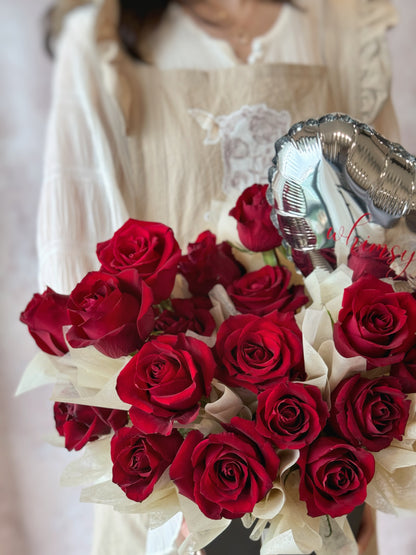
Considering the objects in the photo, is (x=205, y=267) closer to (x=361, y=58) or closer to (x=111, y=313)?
(x=111, y=313)

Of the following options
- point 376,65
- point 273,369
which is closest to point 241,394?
point 273,369

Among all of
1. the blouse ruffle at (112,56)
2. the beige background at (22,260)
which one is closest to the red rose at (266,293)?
the blouse ruffle at (112,56)

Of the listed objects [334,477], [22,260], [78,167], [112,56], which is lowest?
[22,260]

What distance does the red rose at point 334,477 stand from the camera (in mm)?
383

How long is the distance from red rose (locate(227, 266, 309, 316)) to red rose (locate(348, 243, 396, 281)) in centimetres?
5

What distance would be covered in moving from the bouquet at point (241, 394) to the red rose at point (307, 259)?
1cm

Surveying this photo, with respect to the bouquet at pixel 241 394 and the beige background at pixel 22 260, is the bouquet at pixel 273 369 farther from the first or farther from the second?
the beige background at pixel 22 260

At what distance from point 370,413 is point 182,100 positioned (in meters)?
0.58

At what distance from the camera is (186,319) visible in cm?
47

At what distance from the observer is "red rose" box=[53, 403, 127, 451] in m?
0.44

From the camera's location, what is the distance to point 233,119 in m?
0.83

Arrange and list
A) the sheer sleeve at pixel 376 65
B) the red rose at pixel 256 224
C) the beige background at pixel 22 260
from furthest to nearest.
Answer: the beige background at pixel 22 260 < the sheer sleeve at pixel 376 65 < the red rose at pixel 256 224

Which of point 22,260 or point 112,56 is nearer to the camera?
point 112,56

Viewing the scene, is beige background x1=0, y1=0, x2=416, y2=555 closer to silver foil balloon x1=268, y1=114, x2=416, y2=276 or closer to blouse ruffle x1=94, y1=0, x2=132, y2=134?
blouse ruffle x1=94, y1=0, x2=132, y2=134
